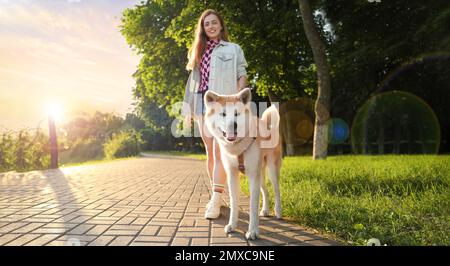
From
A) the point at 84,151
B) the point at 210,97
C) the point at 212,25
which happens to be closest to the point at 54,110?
the point at 212,25

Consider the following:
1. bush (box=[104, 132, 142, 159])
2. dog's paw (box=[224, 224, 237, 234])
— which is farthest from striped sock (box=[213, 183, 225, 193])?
bush (box=[104, 132, 142, 159])

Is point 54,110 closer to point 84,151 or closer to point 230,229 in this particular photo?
point 230,229

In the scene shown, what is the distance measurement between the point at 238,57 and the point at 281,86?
40.8 ft

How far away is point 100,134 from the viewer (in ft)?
129

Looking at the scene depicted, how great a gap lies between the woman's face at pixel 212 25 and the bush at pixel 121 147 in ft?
84.2

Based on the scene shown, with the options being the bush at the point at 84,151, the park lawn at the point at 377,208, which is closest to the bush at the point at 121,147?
the bush at the point at 84,151

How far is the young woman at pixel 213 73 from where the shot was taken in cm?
423

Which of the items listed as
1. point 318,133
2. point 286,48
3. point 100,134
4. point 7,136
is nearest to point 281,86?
point 286,48

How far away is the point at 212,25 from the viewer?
4410 millimetres

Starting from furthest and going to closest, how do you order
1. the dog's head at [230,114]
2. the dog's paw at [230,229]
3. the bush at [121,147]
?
the bush at [121,147] < the dog's paw at [230,229] < the dog's head at [230,114]

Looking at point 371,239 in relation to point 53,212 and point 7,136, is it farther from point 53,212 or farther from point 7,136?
point 7,136

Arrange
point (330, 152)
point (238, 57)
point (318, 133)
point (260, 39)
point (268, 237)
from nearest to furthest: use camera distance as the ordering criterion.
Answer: point (268, 237) < point (238, 57) < point (318, 133) < point (260, 39) < point (330, 152)

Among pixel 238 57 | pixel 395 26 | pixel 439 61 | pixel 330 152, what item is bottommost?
pixel 330 152

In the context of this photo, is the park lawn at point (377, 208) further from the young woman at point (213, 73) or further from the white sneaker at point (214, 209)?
the young woman at point (213, 73)
